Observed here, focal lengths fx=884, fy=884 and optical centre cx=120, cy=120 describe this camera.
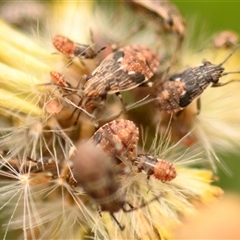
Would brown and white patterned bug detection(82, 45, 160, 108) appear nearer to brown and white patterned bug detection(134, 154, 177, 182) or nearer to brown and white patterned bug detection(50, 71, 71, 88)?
brown and white patterned bug detection(50, 71, 71, 88)

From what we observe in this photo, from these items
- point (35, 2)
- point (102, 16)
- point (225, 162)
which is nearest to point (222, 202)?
point (225, 162)

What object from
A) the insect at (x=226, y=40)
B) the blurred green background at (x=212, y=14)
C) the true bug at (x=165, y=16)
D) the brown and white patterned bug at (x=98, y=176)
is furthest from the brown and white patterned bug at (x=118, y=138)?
the blurred green background at (x=212, y=14)

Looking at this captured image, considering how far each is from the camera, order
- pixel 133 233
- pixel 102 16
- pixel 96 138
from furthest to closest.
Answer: pixel 102 16, pixel 133 233, pixel 96 138

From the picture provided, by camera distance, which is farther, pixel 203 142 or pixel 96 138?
pixel 203 142

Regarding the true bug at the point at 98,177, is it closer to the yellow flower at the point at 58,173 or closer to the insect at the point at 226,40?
the yellow flower at the point at 58,173

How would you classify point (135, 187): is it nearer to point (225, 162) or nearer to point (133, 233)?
point (133, 233)

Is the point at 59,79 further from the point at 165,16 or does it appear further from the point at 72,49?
the point at 165,16

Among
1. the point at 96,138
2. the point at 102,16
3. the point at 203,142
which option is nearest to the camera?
the point at 96,138
